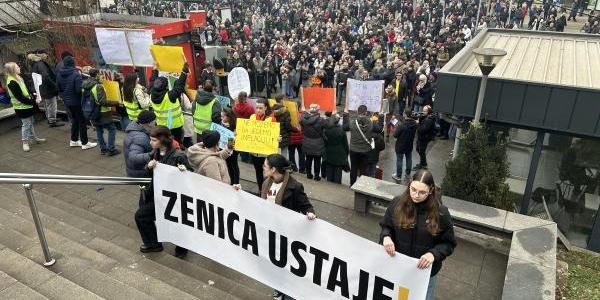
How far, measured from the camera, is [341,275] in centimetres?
438

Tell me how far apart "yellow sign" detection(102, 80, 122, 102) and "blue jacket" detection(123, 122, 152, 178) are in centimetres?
340

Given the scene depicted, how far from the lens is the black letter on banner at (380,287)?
4.12 m

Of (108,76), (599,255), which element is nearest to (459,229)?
(599,255)

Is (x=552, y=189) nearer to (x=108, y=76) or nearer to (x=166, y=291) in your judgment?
(x=166, y=291)

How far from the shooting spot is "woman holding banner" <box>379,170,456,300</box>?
12.6 ft

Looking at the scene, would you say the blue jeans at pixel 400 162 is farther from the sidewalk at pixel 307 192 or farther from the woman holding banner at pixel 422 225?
the woman holding banner at pixel 422 225

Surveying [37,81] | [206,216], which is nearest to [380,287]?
[206,216]

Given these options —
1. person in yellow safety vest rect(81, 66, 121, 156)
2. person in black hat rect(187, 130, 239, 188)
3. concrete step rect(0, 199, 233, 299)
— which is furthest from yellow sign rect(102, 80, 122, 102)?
person in black hat rect(187, 130, 239, 188)

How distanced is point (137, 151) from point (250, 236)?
2236mm

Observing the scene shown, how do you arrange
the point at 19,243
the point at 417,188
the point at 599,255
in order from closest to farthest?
1. the point at 417,188
2. the point at 19,243
3. the point at 599,255

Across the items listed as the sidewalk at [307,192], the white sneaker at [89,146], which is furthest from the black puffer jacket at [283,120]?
the white sneaker at [89,146]

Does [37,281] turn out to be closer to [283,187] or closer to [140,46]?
[283,187]

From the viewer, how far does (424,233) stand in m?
3.96

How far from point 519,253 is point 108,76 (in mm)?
11959
